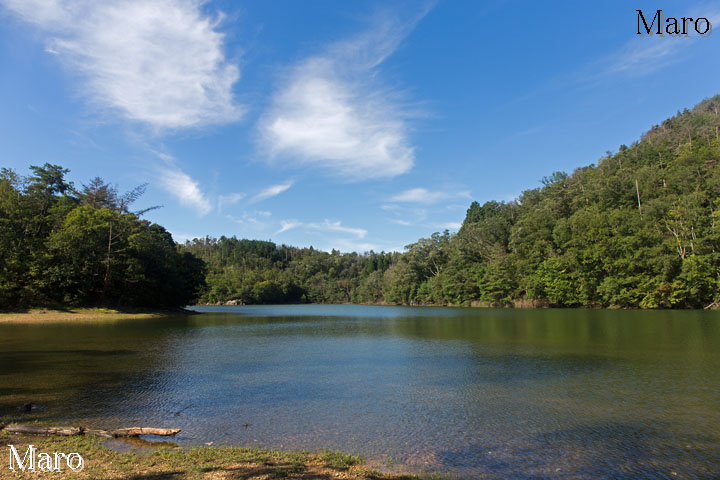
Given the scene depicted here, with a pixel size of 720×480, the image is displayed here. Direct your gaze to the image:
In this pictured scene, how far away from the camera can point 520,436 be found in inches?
358

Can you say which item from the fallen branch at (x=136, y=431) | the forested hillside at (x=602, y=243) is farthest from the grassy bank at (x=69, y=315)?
the forested hillside at (x=602, y=243)

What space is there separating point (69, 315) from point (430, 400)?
1997 inches

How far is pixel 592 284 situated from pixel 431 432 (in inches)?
2682

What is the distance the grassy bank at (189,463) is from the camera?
6.21 metres

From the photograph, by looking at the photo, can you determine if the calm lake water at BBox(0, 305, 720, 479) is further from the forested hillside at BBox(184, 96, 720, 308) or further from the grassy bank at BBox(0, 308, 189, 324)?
the forested hillside at BBox(184, 96, 720, 308)

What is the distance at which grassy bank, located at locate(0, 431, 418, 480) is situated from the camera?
621 centimetres

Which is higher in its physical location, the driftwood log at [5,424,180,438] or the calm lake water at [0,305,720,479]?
the driftwood log at [5,424,180,438]

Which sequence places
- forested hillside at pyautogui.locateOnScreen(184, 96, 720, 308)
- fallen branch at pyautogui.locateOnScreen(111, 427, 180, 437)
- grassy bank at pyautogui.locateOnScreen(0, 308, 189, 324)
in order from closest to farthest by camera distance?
fallen branch at pyautogui.locateOnScreen(111, 427, 180, 437) < grassy bank at pyautogui.locateOnScreen(0, 308, 189, 324) < forested hillside at pyautogui.locateOnScreen(184, 96, 720, 308)

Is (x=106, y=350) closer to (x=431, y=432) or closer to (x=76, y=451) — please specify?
(x=76, y=451)

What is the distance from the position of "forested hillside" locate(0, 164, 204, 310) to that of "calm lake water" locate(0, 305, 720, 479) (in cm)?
3178

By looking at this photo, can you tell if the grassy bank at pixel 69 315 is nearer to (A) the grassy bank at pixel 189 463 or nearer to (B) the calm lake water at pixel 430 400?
(B) the calm lake water at pixel 430 400

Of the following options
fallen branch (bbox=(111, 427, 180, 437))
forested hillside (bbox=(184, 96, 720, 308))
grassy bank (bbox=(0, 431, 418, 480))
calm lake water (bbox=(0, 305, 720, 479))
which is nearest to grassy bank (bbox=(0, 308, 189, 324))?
calm lake water (bbox=(0, 305, 720, 479))

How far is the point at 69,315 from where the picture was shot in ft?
157

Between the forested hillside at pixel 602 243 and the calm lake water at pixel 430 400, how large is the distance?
41523mm
